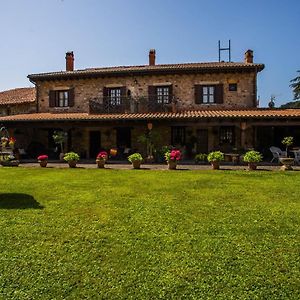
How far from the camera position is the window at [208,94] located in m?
19.4

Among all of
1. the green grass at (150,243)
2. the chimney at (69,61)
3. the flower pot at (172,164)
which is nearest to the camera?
the green grass at (150,243)

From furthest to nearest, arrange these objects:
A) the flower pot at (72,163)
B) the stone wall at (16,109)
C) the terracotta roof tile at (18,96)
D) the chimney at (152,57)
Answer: the terracotta roof tile at (18,96), the stone wall at (16,109), the chimney at (152,57), the flower pot at (72,163)

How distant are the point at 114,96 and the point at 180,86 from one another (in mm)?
4492

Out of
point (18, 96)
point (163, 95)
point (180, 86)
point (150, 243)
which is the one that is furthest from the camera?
point (18, 96)

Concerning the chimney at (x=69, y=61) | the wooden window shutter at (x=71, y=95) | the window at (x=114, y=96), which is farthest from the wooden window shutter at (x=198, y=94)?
the chimney at (x=69, y=61)

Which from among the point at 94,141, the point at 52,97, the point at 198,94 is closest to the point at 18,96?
the point at 52,97

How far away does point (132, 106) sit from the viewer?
19.6m

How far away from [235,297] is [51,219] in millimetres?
4122

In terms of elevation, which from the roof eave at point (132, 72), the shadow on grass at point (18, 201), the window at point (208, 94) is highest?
the roof eave at point (132, 72)

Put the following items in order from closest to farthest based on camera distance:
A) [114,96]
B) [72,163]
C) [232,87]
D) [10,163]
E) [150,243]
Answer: [150,243]
[72,163]
[10,163]
[232,87]
[114,96]

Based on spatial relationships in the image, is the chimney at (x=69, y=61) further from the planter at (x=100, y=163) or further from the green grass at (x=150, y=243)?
the green grass at (x=150, y=243)

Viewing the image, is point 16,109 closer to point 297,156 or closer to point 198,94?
point 198,94

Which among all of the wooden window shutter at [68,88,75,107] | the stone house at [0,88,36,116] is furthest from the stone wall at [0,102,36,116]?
the wooden window shutter at [68,88,75,107]

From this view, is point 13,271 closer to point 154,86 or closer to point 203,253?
point 203,253
